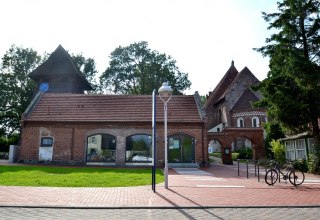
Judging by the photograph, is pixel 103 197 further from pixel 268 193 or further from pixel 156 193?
pixel 268 193

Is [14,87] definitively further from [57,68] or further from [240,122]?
[240,122]

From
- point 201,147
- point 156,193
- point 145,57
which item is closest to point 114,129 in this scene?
point 201,147

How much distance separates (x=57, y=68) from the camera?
1367 inches

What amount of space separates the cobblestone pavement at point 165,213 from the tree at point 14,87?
41.6 meters

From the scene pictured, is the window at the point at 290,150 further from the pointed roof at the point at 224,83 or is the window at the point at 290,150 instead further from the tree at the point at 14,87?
the tree at the point at 14,87

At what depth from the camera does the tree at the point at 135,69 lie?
1969 inches

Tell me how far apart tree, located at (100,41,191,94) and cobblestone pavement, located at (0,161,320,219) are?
39.9 meters

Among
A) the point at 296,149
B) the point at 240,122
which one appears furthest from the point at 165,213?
the point at 240,122

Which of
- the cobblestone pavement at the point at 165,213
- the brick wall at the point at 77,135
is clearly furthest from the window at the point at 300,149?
the cobblestone pavement at the point at 165,213

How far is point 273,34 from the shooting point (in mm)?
19844

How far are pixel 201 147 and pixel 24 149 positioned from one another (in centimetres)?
1532

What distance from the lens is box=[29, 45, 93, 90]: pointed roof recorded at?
33969mm

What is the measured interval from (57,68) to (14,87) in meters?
14.4

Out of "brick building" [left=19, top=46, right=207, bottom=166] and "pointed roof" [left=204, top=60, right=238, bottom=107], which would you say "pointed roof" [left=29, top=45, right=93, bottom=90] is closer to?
"brick building" [left=19, top=46, right=207, bottom=166]
